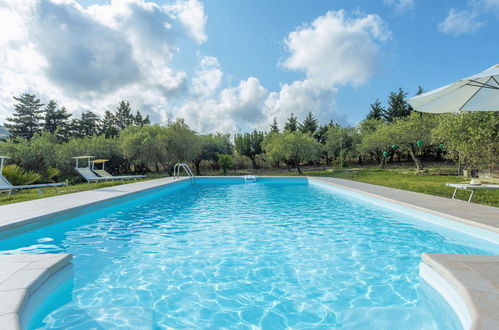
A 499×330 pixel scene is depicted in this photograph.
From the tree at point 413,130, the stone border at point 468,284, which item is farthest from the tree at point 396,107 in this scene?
the stone border at point 468,284

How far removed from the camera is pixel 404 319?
2273 mm

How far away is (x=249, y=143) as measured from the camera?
28.3m

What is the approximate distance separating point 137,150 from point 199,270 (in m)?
16.9

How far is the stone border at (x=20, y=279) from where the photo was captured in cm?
167

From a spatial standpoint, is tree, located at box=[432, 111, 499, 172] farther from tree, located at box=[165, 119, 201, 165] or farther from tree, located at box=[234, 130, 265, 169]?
tree, located at box=[234, 130, 265, 169]

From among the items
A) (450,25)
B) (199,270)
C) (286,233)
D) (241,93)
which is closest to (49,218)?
(199,270)

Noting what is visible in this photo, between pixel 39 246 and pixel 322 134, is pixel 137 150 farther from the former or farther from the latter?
pixel 322 134

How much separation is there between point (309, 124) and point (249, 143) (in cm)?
1612

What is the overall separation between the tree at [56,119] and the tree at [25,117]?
3.47ft

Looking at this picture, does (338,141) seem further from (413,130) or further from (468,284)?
(468,284)

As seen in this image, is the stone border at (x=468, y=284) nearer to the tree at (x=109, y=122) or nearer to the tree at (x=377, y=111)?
the tree at (x=377, y=111)

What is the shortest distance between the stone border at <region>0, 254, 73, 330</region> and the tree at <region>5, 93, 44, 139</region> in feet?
134

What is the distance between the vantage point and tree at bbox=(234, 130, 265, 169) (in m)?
28.2

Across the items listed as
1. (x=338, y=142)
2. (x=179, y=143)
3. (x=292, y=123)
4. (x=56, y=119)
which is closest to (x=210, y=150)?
(x=179, y=143)
